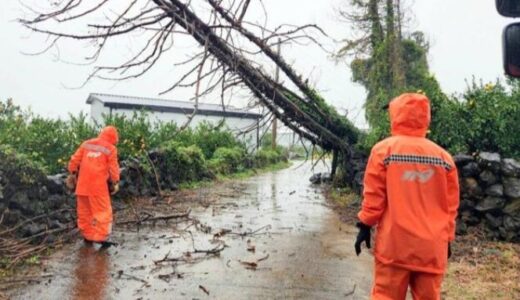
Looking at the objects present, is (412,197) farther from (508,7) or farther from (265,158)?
(265,158)

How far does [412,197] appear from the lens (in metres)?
3.57

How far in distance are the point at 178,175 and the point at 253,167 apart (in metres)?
11.4

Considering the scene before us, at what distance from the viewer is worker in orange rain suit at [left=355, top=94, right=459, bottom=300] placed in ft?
11.6

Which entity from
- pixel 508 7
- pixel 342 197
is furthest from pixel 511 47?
pixel 342 197

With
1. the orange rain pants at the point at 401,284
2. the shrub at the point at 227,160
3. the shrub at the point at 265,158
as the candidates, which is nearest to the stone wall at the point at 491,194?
the orange rain pants at the point at 401,284

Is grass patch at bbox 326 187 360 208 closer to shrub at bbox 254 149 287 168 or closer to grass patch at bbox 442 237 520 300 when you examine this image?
grass patch at bbox 442 237 520 300

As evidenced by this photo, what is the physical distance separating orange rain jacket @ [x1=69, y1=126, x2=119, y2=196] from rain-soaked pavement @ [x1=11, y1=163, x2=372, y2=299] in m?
0.86

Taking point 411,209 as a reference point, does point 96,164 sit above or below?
above

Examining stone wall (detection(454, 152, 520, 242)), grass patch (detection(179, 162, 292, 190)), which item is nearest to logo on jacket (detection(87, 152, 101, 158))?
stone wall (detection(454, 152, 520, 242))

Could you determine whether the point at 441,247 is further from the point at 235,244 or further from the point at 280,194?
the point at 280,194

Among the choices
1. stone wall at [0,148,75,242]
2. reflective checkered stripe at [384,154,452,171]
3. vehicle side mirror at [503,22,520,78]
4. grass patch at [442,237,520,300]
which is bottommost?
grass patch at [442,237,520,300]

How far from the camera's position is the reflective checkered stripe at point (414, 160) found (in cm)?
359

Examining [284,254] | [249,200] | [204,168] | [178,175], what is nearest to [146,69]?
[284,254]

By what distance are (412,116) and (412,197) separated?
2.07 feet
